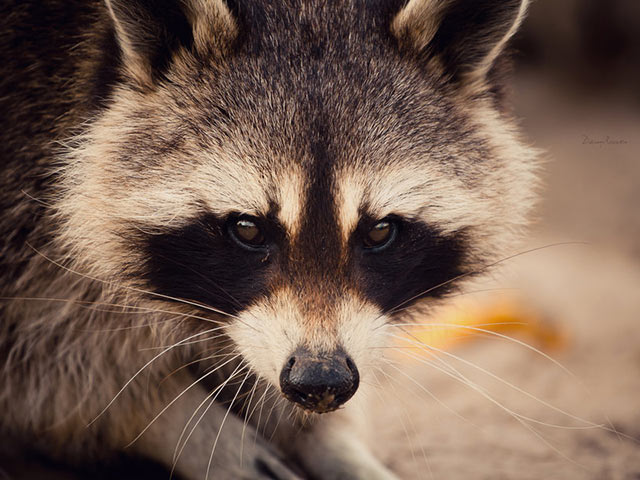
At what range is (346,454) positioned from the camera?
110 inches

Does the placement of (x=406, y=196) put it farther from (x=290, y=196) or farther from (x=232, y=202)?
(x=232, y=202)

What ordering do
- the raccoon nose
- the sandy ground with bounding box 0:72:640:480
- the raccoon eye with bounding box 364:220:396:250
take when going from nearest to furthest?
the raccoon nose → the raccoon eye with bounding box 364:220:396:250 → the sandy ground with bounding box 0:72:640:480

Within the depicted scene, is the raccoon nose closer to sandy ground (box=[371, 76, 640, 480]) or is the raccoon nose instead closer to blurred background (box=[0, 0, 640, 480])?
blurred background (box=[0, 0, 640, 480])

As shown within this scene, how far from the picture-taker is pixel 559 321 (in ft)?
14.9

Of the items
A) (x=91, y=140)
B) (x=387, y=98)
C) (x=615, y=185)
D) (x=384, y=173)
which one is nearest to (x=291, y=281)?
(x=384, y=173)

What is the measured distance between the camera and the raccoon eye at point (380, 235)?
2.16 m

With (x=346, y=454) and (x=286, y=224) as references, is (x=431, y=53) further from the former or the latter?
(x=346, y=454)

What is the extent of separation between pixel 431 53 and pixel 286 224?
0.74m

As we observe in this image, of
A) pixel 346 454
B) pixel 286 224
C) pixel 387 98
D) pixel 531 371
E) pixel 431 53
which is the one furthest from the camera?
pixel 531 371

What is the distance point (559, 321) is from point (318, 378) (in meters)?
2.94

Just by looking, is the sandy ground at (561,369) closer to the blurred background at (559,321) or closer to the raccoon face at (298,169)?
the blurred background at (559,321)

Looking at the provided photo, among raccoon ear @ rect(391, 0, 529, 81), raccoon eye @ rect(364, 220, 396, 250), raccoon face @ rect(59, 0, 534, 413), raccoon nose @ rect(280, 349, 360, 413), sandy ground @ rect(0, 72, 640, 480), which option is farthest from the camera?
sandy ground @ rect(0, 72, 640, 480)

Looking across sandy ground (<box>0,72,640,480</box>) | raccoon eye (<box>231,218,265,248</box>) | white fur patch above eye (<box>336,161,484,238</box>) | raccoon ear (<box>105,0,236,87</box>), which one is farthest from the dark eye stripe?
sandy ground (<box>0,72,640,480</box>)

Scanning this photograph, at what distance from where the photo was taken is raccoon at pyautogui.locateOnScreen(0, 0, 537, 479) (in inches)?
81.9
